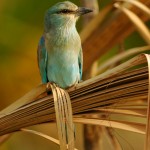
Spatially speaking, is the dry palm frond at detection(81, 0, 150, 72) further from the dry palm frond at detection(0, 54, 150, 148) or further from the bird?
the dry palm frond at detection(0, 54, 150, 148)

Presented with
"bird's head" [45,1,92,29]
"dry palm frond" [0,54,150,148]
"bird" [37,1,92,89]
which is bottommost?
"dry palm frond" [0,54,150,148]

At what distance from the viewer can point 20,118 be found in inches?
56.1

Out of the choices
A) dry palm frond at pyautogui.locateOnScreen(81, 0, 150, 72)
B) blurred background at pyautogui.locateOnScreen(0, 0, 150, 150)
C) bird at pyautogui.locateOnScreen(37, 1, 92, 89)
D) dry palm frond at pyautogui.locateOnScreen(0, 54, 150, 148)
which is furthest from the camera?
blurred background at pyautogui.locateOnScreen(0, 0, 150, 150)

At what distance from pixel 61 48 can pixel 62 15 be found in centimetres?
19

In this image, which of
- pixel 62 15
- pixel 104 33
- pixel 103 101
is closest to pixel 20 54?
pixel 62 15

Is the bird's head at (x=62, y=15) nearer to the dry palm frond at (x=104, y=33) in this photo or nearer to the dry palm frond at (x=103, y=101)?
the dry palm frond at (x=104, y=33)

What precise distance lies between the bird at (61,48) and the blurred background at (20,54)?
0.71m

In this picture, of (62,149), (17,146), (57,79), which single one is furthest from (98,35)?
(17,146)

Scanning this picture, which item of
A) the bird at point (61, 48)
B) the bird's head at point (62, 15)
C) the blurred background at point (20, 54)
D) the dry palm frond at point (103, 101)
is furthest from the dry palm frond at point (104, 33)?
the blurred background at point (20, 54)

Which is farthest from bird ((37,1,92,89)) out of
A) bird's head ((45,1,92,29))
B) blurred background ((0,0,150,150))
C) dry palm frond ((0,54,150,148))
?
dry palm frond ((0,54,150,148))

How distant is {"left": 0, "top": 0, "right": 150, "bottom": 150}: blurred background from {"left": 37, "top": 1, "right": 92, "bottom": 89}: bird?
0.71 metres

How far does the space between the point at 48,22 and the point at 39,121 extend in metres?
1.34

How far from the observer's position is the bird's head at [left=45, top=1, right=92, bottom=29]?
8.68 feet

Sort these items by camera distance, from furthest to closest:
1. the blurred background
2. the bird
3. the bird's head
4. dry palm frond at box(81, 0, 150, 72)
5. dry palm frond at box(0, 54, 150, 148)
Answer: the blurred background → the bird's head → the bird → dry palm frond at box(81, 0, 150, 72) → dry palm frond at box(0, 54, 150, 148)
